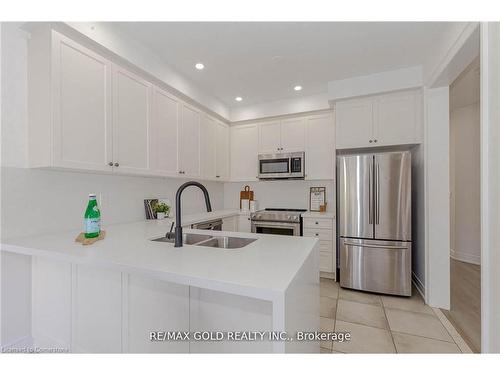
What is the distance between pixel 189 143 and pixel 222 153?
83 centimetres

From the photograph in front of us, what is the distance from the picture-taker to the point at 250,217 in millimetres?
3506

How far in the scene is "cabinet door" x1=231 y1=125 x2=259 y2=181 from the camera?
12.5ft

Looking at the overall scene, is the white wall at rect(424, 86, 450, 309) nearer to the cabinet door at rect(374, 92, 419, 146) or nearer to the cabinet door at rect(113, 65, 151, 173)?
the cabinet door at rect(374, 92, 419, 146)

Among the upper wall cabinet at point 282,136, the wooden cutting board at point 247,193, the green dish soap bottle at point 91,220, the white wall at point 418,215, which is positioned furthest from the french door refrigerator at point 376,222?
the green dish soap bottle at point 91,220

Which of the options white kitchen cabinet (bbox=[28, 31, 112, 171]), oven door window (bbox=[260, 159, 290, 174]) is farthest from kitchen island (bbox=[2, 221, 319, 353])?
oven door window (bbox=[260, 159, 290, 174])

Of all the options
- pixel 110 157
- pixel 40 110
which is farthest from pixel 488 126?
pixel 40 110

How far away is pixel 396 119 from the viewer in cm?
275

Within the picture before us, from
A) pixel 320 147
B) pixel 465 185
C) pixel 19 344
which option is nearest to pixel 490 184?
pixel 320 147

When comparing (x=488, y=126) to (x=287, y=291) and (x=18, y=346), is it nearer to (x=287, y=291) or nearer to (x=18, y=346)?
(x=287, y=291)

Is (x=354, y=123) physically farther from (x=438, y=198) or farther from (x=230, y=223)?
(x=230, y=223)

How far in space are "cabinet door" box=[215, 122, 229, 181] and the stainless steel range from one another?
0.86 meters

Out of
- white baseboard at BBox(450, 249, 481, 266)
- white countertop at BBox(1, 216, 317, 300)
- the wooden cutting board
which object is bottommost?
white baseboard at BBox(450, 249, 481, 266)

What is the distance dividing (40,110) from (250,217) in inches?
102

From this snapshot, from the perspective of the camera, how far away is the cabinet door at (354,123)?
2.89 metres
